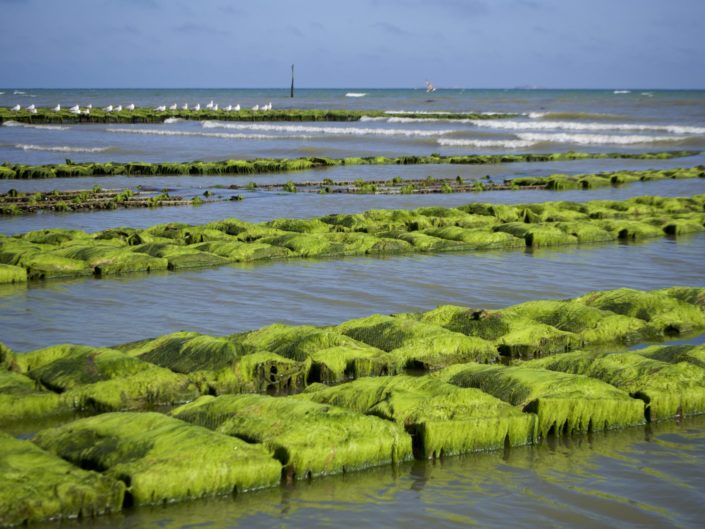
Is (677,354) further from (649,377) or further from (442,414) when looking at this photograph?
(442,414)

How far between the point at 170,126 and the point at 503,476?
175ft

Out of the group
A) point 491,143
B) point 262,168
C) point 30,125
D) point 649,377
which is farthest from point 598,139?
point 649,377

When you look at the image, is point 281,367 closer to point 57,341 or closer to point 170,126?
point 57,341

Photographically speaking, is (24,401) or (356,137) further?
(356,137)

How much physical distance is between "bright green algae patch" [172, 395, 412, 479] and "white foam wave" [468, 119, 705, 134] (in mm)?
47519

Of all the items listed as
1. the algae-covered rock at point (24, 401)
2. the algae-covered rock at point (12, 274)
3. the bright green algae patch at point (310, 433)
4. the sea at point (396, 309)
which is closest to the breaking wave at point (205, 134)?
the sea at point (396, 309)

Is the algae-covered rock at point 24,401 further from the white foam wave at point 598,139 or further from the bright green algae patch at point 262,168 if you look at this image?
the white foam wave at point 598,139

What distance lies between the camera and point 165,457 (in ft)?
18.5

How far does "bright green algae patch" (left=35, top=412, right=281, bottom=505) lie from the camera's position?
5.50m

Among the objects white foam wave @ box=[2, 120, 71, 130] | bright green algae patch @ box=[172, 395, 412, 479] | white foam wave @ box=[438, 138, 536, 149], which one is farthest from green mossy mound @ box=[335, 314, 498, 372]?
white foam wave @ box=[2, 120, 71, 130]

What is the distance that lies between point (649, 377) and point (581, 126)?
2012 inches

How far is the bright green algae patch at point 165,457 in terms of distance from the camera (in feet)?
18.0

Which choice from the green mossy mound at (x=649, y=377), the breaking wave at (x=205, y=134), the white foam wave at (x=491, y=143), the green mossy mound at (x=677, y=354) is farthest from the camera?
the breaking wave at (x=205, y=134)

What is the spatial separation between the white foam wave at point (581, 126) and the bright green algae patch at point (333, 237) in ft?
112
